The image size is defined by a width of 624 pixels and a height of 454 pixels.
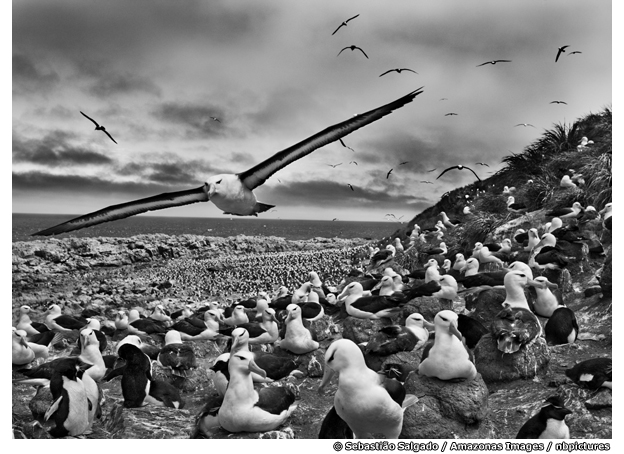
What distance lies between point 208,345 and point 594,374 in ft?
13.9

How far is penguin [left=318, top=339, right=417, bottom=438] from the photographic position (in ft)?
10.7

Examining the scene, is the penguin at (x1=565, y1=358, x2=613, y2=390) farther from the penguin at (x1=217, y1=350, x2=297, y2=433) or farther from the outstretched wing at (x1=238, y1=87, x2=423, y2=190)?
the outstretched wing at (x1=238, y1=87, x2=423, y2=190)

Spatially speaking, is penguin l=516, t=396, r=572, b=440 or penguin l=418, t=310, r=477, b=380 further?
penguin l=418, t=310, r=477, b=380

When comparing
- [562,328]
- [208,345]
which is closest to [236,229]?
[208,345]

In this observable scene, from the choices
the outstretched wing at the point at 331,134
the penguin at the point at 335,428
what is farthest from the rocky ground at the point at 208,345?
the outstretched wing at the point at 331,134

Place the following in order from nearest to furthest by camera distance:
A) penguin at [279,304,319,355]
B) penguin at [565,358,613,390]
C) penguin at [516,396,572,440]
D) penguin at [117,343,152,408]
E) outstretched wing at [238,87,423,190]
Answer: penguin at [516,396,572,440], penguin at [565,358,613,390], penguin at [117,343,152,408], outstretched wing at [238,87,423,190], penguin at [279,304,319,355]

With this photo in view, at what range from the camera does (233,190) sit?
513 centimetres

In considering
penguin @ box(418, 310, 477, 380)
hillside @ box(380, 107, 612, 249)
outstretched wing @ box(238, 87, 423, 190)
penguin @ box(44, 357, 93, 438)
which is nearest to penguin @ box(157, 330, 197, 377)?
penguin @ box(44, 357, 93, 438)

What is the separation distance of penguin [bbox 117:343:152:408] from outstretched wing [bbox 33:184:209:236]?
4.04 feet

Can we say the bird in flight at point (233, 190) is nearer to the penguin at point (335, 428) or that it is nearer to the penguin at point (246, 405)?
the penguin at point (246, 405)

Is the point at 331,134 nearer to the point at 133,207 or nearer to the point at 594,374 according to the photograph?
the point at 133,207

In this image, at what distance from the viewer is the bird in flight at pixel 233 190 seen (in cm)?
487

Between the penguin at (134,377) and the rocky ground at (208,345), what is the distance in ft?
0.28

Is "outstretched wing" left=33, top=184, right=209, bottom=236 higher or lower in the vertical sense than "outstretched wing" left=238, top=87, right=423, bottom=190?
lower
